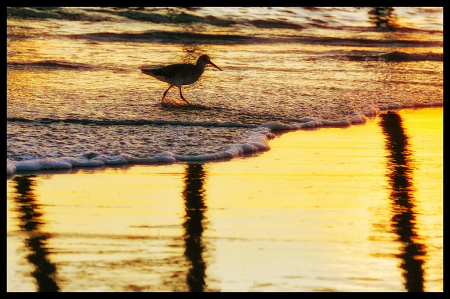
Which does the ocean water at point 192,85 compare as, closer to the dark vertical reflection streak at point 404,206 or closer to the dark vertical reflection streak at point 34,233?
the dark vertical reflection streak at point 34,233

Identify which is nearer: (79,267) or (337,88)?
(79,267)

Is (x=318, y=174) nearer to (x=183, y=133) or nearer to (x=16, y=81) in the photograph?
(x=183, y=133)

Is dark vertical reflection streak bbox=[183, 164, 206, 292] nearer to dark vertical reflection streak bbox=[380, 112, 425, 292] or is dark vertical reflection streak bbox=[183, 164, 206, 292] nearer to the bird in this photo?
dark vertical reflection streak bbox=[380, 112, 425, 292]

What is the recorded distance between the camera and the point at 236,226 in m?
4.55

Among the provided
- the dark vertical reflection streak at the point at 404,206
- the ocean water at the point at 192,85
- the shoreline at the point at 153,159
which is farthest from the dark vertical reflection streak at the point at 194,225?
the dark vertical reflection streak at the point at 404,206

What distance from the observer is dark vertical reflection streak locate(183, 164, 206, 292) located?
145 inches

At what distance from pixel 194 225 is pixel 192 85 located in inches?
309

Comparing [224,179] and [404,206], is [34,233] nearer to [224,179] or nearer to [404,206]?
[224,179]

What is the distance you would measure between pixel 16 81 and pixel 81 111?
294 cm

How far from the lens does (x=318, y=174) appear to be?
19.9 ft

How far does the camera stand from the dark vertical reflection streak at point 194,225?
369 centimetres

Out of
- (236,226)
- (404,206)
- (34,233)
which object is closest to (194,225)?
(236,226)
